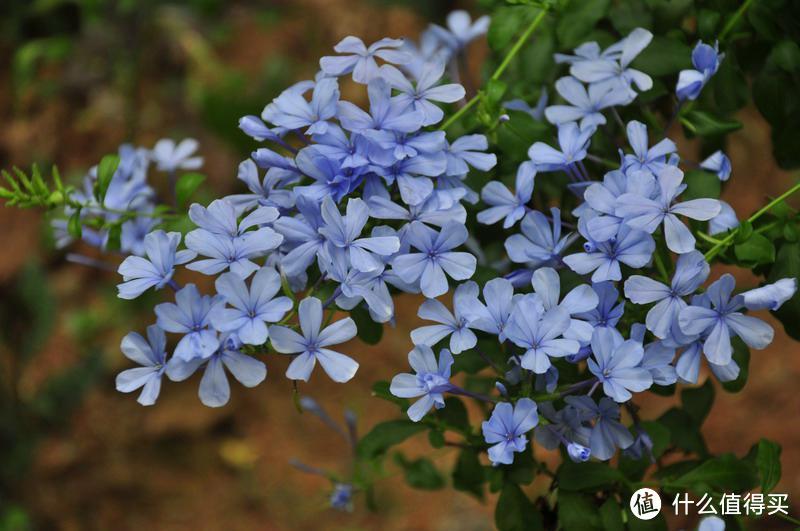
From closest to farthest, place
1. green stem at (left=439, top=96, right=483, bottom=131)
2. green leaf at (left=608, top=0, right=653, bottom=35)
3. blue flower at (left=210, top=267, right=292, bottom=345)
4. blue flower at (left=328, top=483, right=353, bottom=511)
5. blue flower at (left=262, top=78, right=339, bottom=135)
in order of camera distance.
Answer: blue flower at (left=210, top=267, right=292, bottom=345) → blue flower at (left=262, top=78, right=339, bottom=135) → green stem at (left=439, top=96, right=483, bottom=131) → green leaf at (left=608, top=0, right=653, bottom=35) → blue flower at (left=328, top=483, right=353, bottom=511)

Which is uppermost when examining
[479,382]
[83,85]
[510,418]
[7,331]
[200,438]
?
[510,418]

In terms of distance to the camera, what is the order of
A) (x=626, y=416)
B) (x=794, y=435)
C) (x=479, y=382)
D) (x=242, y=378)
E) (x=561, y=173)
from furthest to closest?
(x=794, y=435)
(x=626, y=416)
(x=479, y=382)
(x=561, y=173)
(x=242, y=378)

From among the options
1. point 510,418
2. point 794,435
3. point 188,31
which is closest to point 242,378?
point 510,418

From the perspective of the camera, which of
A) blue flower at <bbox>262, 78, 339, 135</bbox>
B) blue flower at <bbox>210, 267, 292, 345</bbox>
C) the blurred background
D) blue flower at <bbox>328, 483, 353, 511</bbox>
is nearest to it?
blue flower at <bbox>210, 267, 292, 345</bbox>

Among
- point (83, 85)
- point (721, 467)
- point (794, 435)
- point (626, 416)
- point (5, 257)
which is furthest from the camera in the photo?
point (83, 85)

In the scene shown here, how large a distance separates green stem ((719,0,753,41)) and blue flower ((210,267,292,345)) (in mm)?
590

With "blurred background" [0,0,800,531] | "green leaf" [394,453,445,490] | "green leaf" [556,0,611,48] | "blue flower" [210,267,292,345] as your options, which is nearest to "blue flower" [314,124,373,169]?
"blue flower" [210,267,292,345]

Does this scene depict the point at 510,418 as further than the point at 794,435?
No

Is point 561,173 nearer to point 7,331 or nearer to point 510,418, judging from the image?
point 510,418

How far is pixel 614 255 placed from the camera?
0.81 meters

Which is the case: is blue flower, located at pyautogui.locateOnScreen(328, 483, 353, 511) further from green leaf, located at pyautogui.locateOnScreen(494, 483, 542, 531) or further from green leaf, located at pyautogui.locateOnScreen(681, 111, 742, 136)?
green leaf, located at pyautogui.locateOnScreen(681, 111, 742, 136)

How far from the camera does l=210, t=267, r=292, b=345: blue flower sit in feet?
2.44

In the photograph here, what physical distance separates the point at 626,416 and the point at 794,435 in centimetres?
90

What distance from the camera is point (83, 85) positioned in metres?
3.04
